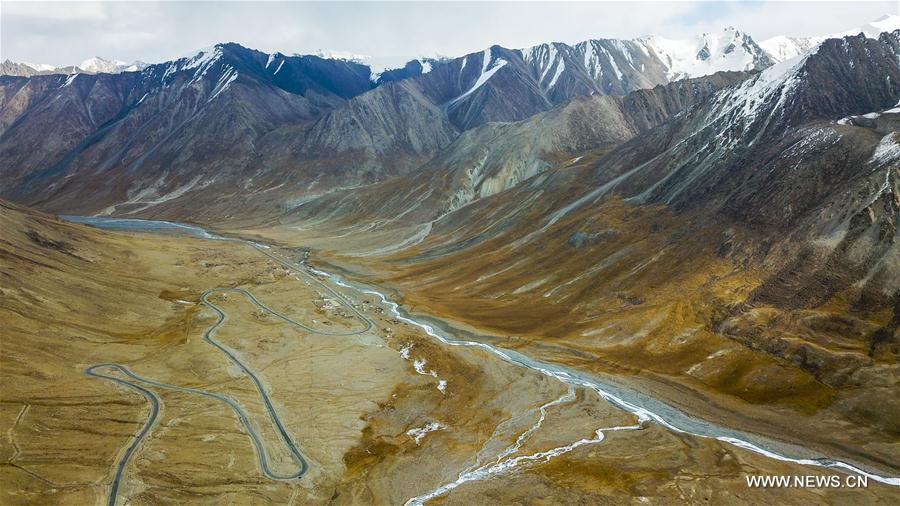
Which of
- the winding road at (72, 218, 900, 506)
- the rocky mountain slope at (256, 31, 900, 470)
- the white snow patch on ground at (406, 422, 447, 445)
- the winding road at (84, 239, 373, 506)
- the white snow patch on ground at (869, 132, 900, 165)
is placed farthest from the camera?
the white snow patch on ground at (869, 132, 900, 165)

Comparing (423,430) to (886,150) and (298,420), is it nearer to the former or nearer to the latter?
(298,420)

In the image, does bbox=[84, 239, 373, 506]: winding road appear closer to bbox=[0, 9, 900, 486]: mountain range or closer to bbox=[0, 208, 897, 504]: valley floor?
Answer: bbox=[0, 208, 897, 504]: valley floor

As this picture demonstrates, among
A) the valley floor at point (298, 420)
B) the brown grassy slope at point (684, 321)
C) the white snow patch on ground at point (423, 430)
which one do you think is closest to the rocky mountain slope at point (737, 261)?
the brown grassy slope at point (684, 321)

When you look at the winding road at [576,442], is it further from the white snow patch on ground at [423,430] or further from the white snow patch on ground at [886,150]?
the white snow patch on ground at [886,150]

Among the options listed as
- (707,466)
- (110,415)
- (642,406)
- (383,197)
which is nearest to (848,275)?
(642,406)

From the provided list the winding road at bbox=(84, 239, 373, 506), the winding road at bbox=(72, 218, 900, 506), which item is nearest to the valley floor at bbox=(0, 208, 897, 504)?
the winding road at bbox=(84, 239, 373, 506)

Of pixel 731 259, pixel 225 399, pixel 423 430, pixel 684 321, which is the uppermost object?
pixel 731 259

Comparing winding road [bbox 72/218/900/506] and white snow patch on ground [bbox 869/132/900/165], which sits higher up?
white snow patch on ground [bbox 869/132/900/165]

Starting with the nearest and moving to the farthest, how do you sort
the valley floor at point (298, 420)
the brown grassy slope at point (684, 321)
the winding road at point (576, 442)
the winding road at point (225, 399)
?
the valley floor at point (298, 420)
the winding road at point (225, 399)
the winding road at point (576, 442)
the brown grassy slope at point (684, 321)

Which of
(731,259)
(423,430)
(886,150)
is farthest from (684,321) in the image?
(423,430)

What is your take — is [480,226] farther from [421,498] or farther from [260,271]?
[421,498]

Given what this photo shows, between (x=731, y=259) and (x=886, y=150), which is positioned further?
(x=731, y=259)
